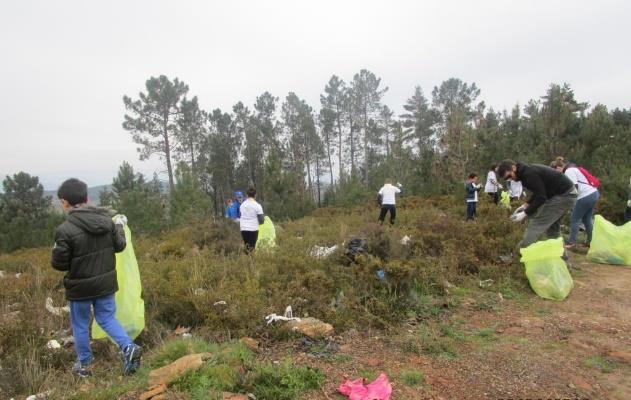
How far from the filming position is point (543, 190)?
181 inches

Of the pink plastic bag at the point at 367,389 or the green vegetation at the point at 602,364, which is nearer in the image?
the pink plastic bag at the point at 367,389

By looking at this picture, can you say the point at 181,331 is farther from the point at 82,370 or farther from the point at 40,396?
the point at 40,396

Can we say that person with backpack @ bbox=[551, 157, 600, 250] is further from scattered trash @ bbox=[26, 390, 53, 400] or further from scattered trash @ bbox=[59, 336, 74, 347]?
scattered trash @ bbox=[59, 336, 74, 347]

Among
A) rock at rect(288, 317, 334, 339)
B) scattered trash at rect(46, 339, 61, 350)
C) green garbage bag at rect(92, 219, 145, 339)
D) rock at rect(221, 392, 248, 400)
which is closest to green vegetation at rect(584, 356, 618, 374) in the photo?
rock at rect(288, 317, 334, 339)

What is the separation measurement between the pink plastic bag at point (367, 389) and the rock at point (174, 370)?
1.04 meters

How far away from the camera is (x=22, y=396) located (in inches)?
108

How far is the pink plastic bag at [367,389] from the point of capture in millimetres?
2451

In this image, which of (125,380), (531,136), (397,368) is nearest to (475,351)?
(397,368)

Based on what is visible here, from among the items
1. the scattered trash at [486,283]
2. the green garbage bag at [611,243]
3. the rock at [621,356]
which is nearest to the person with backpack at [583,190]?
the green garbage bag at [611,243]

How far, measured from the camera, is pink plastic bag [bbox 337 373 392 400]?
2.45 m

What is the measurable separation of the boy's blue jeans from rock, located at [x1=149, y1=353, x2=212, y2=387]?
0.52 m

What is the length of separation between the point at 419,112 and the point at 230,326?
33.4 meters

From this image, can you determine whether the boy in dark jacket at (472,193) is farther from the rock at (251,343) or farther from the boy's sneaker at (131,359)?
the boy's sneaker at (131,359)

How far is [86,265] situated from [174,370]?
1.09 m
